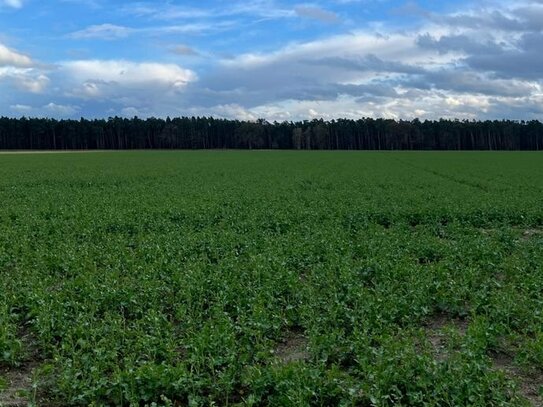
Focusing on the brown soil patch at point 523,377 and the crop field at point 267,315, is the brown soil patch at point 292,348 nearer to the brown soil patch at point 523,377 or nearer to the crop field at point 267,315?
the crop field at point 267,315

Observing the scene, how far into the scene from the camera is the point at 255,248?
534 inches

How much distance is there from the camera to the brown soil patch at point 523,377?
6.15 m

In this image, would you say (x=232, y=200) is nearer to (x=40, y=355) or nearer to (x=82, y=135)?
(x=40, y=355)

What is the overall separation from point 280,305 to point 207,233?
21.6 feet

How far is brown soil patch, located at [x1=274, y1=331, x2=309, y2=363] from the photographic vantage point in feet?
24.0

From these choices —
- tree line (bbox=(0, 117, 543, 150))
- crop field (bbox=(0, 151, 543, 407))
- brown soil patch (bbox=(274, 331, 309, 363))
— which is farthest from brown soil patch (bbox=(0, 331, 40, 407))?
A: tree line (bbox=(0, 117, 543, 150))

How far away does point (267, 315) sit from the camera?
26.6 ft

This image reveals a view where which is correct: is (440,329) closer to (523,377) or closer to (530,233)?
(523,377)

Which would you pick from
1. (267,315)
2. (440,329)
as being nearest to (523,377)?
(440,329)

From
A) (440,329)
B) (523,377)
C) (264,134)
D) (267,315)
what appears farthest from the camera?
(264,134)

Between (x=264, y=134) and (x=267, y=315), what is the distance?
164 meters

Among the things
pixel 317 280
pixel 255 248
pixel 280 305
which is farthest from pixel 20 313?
pixel 255 248

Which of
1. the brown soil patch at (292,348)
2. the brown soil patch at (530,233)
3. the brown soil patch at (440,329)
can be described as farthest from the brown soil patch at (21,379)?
the brown soil patch at (530,233)

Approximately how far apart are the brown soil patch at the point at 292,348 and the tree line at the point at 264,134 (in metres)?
155
